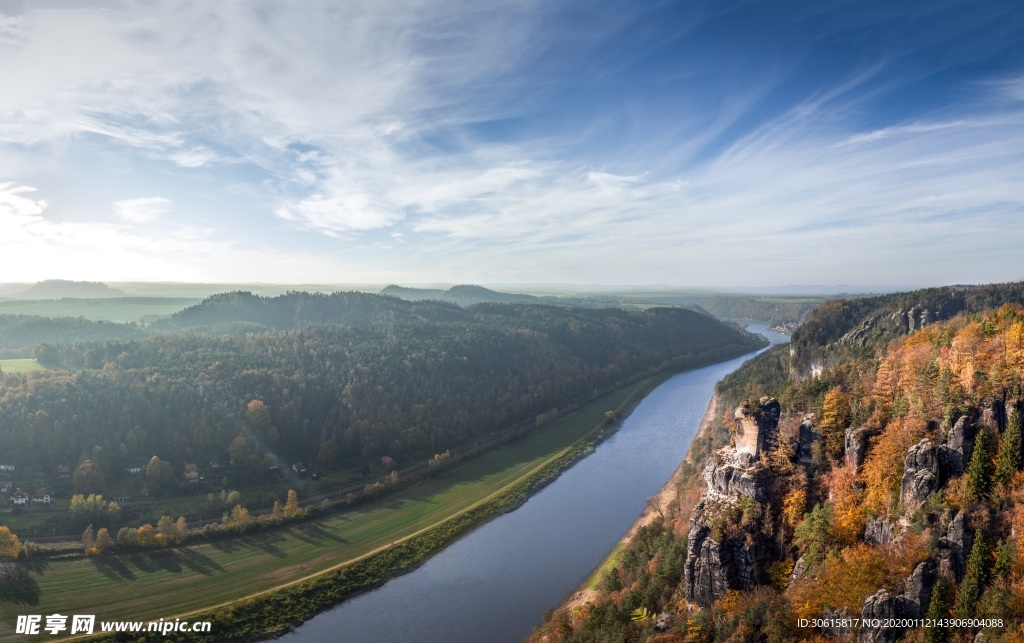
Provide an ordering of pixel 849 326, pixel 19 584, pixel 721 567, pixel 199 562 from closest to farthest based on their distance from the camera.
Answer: pixel 721 567 → pixel 19 584 → pixel 199 562 → pixel 849 326

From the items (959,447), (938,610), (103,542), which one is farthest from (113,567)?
(959,447)

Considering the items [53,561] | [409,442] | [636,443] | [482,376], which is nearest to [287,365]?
[409,442]

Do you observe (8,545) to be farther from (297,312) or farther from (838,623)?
(297,312)

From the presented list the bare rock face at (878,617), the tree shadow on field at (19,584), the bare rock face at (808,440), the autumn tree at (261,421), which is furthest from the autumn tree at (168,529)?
the bare rock face at (878,617)

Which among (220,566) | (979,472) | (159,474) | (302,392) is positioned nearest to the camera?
(979,472)

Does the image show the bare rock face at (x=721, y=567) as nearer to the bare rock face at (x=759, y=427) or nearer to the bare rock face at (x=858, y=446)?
the bare rock face at (x=759, y=427)

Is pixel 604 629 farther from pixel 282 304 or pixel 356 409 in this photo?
pixel 282 304

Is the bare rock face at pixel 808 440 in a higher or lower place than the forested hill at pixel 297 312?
lower
